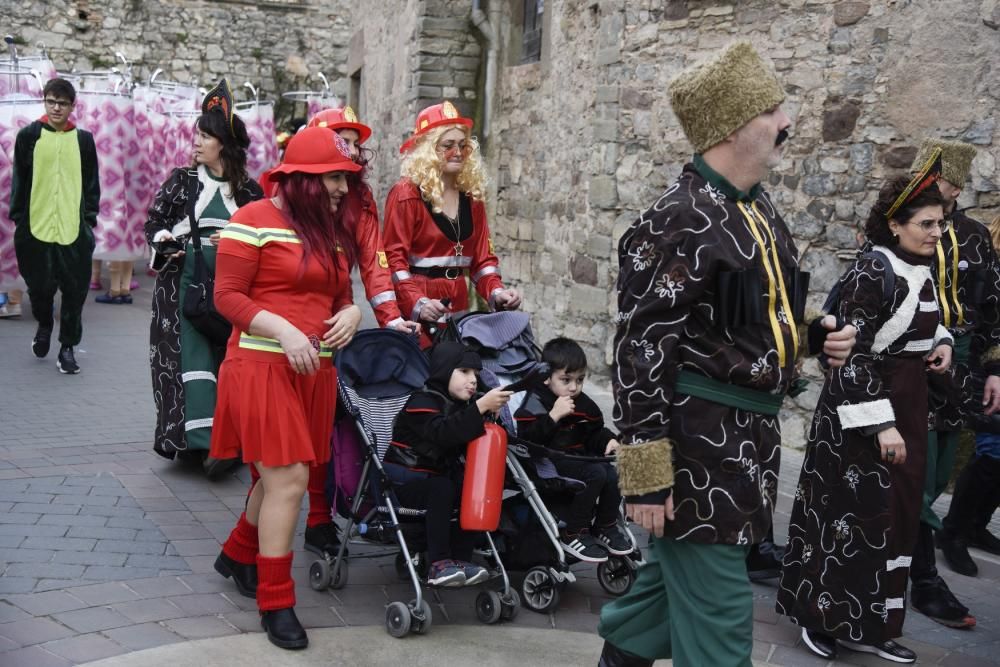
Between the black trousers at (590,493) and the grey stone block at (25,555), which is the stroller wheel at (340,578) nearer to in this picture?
the black trousers at (590,493)

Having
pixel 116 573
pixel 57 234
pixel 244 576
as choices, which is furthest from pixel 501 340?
pixel 57 234

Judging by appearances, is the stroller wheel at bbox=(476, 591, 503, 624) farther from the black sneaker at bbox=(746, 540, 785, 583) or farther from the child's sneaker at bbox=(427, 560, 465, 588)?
the black sneaker at bbox=(746, 540, 785, 583)

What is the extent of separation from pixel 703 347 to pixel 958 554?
10.2ft

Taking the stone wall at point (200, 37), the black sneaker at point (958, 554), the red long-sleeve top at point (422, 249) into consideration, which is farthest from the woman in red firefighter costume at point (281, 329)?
the stone wall at point (200, 37)

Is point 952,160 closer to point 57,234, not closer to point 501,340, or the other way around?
point 501,340

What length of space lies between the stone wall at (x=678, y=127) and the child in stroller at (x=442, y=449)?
3.61 m

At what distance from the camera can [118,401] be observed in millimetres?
8531

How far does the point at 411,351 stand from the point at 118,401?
415 centimetres

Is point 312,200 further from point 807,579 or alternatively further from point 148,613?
point 807,579

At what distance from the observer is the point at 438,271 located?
596cm

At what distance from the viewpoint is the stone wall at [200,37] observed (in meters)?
24.4

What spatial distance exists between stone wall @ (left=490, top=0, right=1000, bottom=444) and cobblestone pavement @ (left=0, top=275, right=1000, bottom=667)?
1.90 m

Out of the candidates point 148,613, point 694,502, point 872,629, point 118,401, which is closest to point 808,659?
point 872,629

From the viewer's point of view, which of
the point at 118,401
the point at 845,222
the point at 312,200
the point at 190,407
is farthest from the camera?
the point at 118,401
